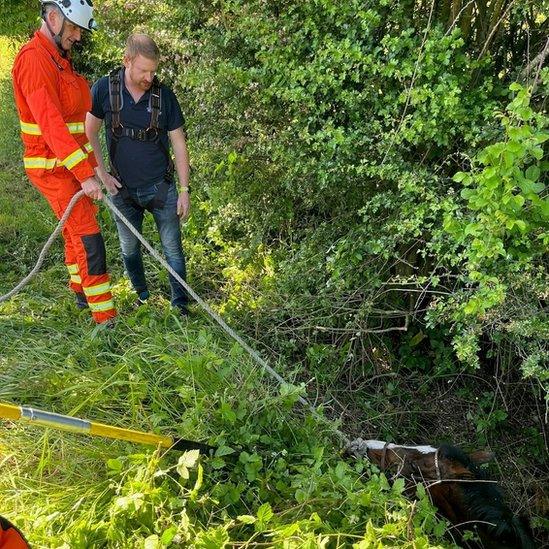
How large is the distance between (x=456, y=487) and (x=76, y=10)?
11.4 ft

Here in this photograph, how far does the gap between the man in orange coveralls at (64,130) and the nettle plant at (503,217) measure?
7.25 feet

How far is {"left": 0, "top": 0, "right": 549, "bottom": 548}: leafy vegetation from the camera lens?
250cm

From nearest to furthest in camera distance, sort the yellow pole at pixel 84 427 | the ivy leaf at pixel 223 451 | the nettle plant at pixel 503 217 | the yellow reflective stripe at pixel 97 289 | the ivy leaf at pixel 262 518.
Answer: the yellow pole at pixel 84 427 → the ivy leaf at pixel 262 518 → the nettle plant at pixel 503 217 → the ivy leaf at pixel 223 451 → the yellow reflective stripe at pixel 97 289

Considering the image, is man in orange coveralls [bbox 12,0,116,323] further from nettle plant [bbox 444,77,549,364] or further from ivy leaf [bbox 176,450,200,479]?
nettle plant [bbox 444,77,549,364]

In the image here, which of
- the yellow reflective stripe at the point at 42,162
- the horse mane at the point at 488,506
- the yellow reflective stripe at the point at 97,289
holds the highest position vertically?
the yellow reflective stripe at the point at 42,162

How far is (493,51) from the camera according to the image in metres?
3.38

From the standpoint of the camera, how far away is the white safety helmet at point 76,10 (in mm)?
3402

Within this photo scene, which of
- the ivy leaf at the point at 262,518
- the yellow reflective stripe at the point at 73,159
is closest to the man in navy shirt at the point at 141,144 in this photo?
the yellow reflective stripe at the point at 73,159

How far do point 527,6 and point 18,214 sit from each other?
4985 millimetres

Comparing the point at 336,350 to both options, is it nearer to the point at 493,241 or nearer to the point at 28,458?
the point at 493,241

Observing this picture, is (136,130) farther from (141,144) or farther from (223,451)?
(223,451)

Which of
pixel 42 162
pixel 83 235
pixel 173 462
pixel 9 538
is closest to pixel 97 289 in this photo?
pixel 83 235

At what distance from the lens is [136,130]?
3.78 meters

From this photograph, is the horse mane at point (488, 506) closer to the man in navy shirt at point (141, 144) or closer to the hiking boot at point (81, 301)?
the man in navy shirt at point (141, 144)
